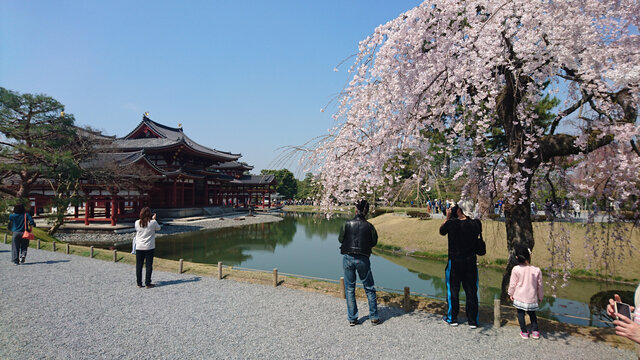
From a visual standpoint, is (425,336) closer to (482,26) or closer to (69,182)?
(482,26)

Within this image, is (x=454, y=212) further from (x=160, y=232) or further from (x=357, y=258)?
(x=160, y=232)

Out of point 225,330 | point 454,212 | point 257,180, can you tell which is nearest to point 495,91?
point 454,212

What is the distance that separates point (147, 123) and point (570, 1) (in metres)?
35.0

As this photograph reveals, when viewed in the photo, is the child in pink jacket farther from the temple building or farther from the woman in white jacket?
the temple building

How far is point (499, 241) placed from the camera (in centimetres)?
1468

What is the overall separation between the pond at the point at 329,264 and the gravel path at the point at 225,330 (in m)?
2.16

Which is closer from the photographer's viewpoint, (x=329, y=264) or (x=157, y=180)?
(x=329, y=264)

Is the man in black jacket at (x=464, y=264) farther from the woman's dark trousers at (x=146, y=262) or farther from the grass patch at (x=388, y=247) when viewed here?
the grass patch at (x=388, y=247)

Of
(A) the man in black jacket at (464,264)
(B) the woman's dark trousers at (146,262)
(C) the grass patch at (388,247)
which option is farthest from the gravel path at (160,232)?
(A) the man in black jacket at (464,264)

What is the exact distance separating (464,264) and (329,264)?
10073 mm

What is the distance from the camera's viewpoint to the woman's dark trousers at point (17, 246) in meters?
8.17

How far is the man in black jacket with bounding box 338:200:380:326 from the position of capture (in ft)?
14.8

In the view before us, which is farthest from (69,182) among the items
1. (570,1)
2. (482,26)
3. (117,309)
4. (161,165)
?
(570,1)

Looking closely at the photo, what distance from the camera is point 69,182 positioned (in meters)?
16.4
